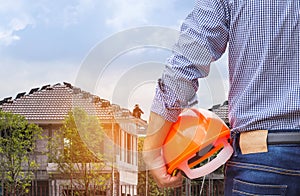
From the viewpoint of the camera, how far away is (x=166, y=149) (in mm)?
967

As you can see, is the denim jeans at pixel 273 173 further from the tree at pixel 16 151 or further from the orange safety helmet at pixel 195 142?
the tree at pixel 16 151

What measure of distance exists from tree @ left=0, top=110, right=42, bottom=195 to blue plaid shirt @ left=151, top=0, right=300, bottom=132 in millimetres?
7102

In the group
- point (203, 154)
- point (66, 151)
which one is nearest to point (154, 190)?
point (66, 151)

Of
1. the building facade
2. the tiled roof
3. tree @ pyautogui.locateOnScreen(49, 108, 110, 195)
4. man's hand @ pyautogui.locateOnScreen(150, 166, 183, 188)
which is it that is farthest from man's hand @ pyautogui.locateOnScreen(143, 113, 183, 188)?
the tiled roof

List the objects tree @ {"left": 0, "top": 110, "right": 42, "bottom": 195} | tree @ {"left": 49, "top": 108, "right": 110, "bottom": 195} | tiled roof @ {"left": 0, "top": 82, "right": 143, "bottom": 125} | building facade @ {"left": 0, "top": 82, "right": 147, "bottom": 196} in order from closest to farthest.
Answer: building facade @ {"left": 0, "top": 82, "right": 147, "bottom": 196}, tree @ {"left": 49, "top": 108, "right": 110, "bottom": 195}, tree @ {"left": 0, "top": 110, "right": 42, "bottom": 195}, tiled roof @ {"left": 0, "top": 82, "right": 143, "bottom": 125}

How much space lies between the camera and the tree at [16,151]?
7926 millimetres

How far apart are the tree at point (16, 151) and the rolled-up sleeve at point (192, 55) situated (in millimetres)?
7084

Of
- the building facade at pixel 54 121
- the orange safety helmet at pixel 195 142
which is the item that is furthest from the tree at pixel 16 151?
the orange safety helmet at pixel 195 142

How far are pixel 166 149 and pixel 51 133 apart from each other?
7.28m

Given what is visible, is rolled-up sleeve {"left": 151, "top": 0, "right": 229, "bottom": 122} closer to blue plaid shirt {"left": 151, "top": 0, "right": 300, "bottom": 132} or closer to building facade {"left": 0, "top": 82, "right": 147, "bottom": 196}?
blue plaid shirt {"left": 151, "top": 0, "right": 300, "bottom": 132}

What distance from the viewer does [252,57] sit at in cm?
92

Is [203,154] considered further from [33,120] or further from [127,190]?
[33,120]

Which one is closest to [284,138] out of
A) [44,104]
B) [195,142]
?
[195,142]

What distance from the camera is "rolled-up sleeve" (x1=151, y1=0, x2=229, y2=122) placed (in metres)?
Answer: 0.93
